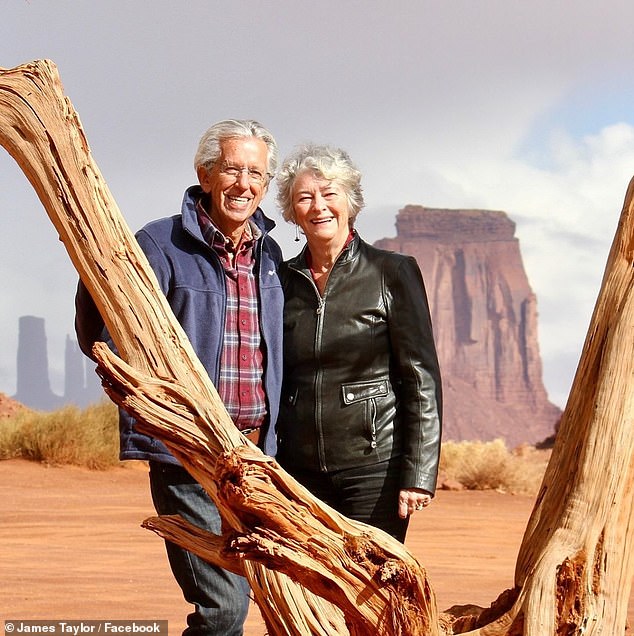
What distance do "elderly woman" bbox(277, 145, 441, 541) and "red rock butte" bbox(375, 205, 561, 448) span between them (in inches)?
2521

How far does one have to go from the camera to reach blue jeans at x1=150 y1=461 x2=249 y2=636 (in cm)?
324

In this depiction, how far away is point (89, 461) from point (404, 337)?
10824mm

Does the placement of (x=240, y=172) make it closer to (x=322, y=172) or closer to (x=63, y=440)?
(x=322, y=172)

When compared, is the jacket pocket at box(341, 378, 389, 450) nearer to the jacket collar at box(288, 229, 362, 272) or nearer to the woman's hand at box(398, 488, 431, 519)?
the woman's hand at box(398, 488, 431, 519)

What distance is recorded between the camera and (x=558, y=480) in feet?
10.5

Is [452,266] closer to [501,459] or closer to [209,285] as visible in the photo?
[501,459]

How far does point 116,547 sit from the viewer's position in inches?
343

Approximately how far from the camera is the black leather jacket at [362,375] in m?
3.26

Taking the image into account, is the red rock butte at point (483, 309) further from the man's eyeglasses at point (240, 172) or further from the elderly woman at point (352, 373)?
the man's eyeglasses at point (240, 172)

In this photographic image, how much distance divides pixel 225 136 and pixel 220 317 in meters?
0.57

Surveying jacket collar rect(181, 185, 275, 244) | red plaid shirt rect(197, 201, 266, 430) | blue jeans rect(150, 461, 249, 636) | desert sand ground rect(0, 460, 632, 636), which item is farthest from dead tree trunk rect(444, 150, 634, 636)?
desert sand ground rect(0, 460, 632, 636)

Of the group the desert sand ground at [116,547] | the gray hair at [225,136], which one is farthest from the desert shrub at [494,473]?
the gray hair at [225,136]

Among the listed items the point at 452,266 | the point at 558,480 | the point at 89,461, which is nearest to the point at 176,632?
the point at 558,480

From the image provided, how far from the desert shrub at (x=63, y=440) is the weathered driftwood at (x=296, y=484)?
34.9ft
